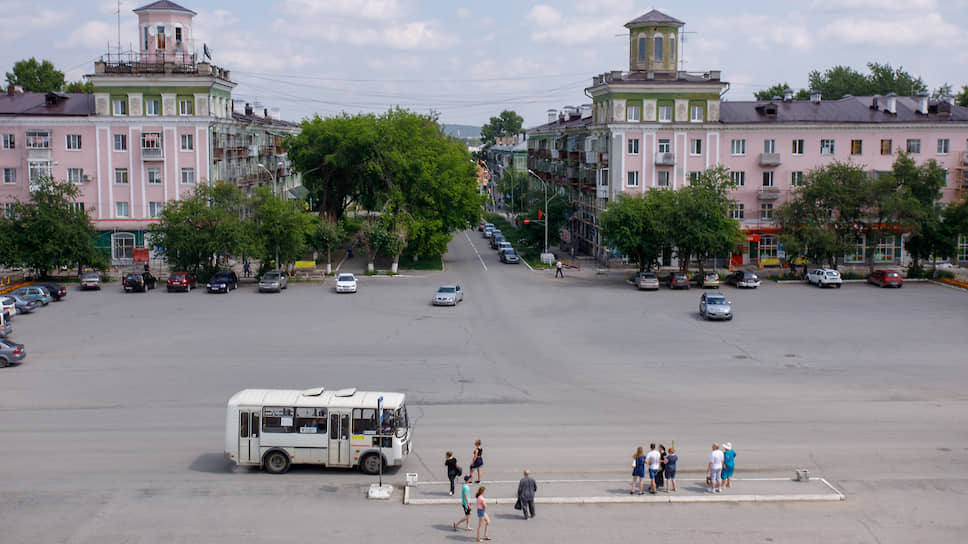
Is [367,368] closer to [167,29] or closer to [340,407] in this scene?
[340,407]

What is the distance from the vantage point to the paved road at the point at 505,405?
797 inches

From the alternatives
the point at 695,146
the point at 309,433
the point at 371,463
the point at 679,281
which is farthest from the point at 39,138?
the point at 371,463

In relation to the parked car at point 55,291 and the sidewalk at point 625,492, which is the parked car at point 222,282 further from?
the sidewalk at point 625,492

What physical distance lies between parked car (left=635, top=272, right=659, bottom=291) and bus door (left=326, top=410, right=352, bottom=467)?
38.4 meters

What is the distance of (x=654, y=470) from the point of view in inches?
853

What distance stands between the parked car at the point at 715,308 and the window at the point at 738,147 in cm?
2518

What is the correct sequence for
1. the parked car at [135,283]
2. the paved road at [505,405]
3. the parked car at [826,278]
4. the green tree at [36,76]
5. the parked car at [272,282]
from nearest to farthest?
the paved road at [505,405] < the parked car at [135,283] < the parked car at [272,282] < the parked car at [826,278] < the green tree at [36,76]

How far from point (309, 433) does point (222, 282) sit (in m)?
36.9

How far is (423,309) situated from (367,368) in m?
15.9

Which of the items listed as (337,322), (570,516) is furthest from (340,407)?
(337,322)

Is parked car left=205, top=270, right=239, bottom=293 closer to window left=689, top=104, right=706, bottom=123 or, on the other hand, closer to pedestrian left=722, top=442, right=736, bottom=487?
window left=689, top=104, right=706, bottom=123

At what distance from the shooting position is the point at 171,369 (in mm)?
35062

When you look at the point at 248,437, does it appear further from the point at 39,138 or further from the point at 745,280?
the point at 39,138

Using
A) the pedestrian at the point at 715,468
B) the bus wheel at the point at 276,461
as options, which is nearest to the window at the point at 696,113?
the pedestrian at the point at 715,468
